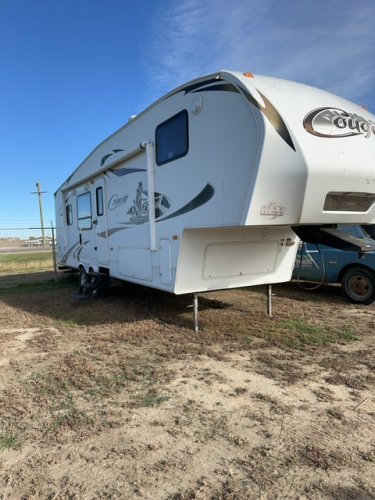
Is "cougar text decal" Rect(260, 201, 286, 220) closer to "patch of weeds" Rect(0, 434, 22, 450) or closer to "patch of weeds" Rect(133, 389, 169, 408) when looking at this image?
"patch of weeds" Rect(133, 389, 169, 408)

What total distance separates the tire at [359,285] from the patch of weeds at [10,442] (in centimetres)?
614

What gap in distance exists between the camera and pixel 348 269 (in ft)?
23.7

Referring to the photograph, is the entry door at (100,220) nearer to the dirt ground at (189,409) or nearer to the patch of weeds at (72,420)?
the dirt ground at (189,409)

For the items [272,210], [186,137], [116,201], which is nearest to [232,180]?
[272,210]

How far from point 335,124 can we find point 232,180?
1.25m

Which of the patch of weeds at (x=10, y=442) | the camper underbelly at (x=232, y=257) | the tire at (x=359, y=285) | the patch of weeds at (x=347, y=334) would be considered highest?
the camper underbelly at (x=232, y=257)

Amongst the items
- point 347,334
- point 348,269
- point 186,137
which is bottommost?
point 347,334

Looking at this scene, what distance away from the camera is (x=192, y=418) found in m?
3.05

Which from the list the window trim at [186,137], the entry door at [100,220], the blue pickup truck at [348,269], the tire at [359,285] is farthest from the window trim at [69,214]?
the tire at [359,285]

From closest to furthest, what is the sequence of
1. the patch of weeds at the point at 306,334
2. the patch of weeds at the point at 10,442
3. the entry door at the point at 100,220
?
1. the patch of weeds at the point at 10,442
2. the patch of weeds at the point at 306,334
3. the entry door at the point at 100,220

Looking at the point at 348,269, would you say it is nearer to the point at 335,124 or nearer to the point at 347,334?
the point at 347,334

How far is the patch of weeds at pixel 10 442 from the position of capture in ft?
8.86

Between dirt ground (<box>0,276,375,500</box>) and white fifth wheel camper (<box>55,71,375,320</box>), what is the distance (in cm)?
101

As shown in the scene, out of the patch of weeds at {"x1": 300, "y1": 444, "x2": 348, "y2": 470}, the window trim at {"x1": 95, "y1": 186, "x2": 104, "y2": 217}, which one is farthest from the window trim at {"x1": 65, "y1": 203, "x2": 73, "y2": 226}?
the patch of weeds at {"x1": 300, "y1": 444, "x2": 348, "y2": 470}
